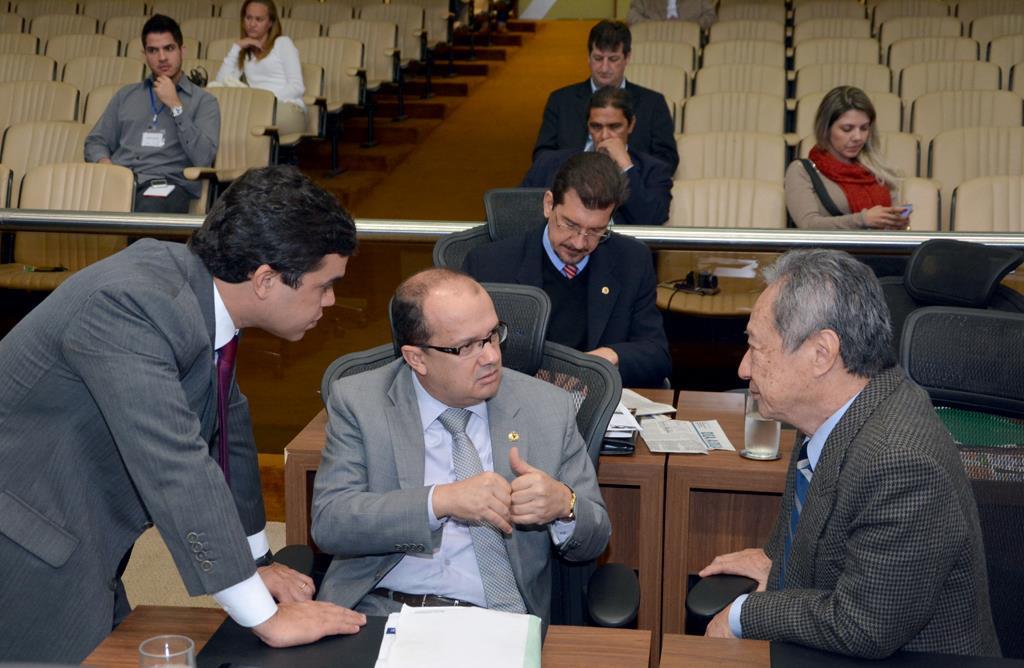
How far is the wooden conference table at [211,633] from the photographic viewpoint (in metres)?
1.66

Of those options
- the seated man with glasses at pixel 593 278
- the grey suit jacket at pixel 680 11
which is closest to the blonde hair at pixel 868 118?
the seated man with glasses at pixel 593 278

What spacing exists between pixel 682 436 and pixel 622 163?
5.51ft

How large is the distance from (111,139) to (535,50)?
648 cm

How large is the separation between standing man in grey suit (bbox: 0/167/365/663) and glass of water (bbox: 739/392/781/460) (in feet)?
4.10

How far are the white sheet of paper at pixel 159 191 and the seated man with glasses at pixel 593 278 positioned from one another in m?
2.34

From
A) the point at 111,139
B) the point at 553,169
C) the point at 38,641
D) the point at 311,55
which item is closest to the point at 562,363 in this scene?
the point at 38,641

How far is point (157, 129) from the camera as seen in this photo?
5523mm

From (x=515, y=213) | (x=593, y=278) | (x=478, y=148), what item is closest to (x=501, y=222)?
(x=515, y=213)

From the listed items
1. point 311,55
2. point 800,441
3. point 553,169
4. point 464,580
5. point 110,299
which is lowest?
point 464,580

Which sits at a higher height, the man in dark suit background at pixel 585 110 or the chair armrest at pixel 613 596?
the man in dark suit background at pixel 585 110

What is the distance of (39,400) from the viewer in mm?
1719

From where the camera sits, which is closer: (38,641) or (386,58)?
(38,641)

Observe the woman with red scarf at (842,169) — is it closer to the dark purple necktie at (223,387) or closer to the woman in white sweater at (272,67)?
the dark purple necktie at (223,387)

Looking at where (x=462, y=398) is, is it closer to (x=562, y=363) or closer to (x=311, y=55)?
(x=562, y=363)
